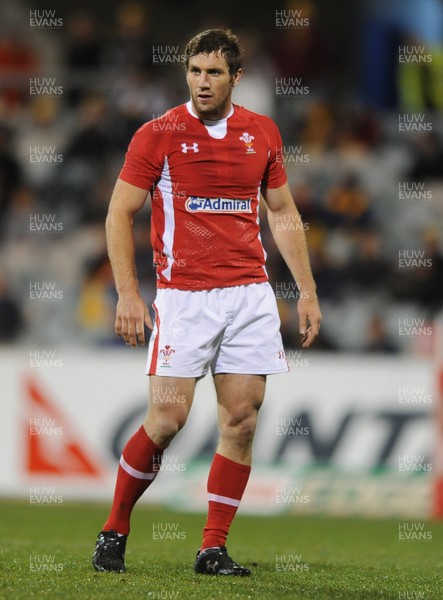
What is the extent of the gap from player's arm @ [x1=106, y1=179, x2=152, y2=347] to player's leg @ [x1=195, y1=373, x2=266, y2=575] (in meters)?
0.54

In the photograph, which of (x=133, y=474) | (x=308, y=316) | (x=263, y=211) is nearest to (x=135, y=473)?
(x=133, y=474)

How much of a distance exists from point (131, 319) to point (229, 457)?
0.90 metres

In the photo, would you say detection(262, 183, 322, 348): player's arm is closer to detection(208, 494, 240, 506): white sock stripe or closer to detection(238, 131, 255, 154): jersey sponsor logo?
detection(238, 131, 255, 154): jersey sponsor logo

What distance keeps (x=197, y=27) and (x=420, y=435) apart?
860 cm

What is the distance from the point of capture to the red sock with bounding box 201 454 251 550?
5859 millimetres

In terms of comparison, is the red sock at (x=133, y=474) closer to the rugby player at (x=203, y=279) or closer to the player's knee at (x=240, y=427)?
the rugby player at (x=203, y=279)

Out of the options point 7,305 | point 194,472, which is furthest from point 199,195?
point 7,305

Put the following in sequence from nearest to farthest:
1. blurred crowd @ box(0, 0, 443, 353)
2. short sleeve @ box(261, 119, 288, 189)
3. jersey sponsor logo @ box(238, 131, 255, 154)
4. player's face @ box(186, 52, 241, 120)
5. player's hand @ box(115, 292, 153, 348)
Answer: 1. player's hand @ box(115, 292, 153, 348)
2. player's face @ box(186, 52, 241, 120)
3. jersey sponsor logo @ box(238, 131, 255, 154)
4. short sleeve @ box(261, 119, 288, 189)
5. blurred crowd @ box(0, 0, 443, 353)

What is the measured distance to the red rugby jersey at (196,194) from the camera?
574cm

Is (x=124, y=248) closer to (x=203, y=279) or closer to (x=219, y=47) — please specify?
(x=203, y=279)

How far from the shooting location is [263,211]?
1302 centimetres

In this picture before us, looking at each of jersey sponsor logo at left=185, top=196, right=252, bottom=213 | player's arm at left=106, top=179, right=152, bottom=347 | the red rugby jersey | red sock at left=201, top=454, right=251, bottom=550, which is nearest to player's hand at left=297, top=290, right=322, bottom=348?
the red rugby jersey

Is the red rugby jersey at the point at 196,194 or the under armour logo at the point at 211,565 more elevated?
the red rugby jersey at the point at 196,194

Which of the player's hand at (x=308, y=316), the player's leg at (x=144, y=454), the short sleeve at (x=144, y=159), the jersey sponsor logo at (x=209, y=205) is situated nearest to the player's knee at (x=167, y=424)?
the player's leg at (x=144, y=454)
